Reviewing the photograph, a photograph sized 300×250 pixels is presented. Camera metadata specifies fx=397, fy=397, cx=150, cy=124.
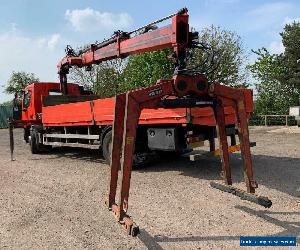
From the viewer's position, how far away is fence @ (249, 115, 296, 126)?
79.3 feet

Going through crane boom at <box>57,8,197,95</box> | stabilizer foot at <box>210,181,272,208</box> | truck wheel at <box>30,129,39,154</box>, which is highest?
crane boom at <box>57,8,197,95</box>

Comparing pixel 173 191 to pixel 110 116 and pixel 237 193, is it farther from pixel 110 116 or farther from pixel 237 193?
pixel 110 116

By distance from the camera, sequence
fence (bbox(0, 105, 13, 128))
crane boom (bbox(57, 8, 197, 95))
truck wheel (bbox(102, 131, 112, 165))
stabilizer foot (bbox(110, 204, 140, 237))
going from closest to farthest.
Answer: stabilizer foot (bbox(110, 204, 140, 237)), crane boom (bbox(57, 8, 197, 95)), truck wheel (bbox(102, 131, 112, 165)), fence (bbox(0, 105, 13, 128))

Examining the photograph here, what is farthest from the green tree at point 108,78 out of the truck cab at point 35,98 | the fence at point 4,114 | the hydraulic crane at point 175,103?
the hydraulic crane at point 175,103

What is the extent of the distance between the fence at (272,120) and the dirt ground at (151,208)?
593 inches

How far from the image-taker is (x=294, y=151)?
1180 cm

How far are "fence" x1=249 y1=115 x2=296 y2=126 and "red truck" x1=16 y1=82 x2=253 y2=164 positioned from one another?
1413cm

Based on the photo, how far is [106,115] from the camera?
9531mm

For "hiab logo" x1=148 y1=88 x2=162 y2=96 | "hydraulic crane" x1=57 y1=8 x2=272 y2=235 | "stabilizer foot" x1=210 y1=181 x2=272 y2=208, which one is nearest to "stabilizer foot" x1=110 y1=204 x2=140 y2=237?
"hydraulic crane" x1=57 y1=8 x2=272 y2=235

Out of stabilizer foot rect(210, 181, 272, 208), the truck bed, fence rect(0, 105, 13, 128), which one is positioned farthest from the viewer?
fence rect(0, 105, 13, 128)

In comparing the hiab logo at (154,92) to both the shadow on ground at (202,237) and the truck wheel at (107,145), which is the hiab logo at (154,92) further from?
the truck wheel at (107,145)

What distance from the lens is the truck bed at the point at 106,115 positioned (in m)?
7.94

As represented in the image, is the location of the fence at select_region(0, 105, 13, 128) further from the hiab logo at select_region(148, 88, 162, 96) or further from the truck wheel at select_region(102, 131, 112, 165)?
the hiab logo at select_region(148, 88, 162, 96)

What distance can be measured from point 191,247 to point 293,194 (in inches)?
112
